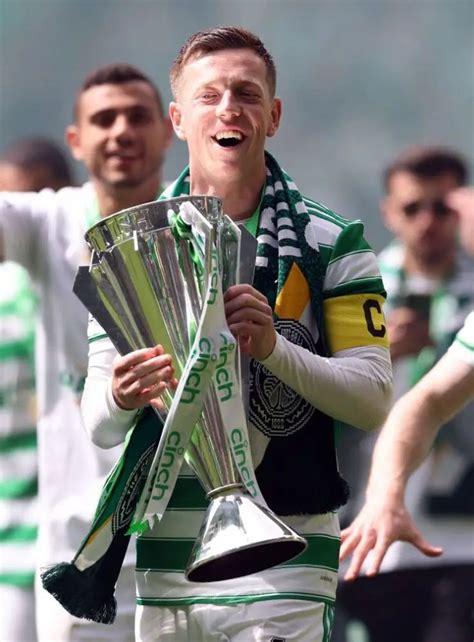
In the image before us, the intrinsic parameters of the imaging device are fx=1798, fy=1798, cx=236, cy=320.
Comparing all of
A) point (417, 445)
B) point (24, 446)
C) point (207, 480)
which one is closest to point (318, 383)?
point (207, 480)

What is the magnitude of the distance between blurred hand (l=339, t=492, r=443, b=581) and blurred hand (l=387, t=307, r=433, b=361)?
1658mm

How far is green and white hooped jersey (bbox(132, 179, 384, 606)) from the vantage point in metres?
3.46

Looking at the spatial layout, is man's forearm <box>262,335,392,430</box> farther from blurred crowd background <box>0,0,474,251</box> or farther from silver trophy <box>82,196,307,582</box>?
blurred crowd background <box>0,0,474,251</box>

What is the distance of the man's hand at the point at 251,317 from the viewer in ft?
10.8

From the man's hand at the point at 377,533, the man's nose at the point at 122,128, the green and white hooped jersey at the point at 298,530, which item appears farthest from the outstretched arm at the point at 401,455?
the man's nose at the point at 122,128

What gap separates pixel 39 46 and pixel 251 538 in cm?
499

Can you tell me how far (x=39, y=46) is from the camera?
788 centimetres

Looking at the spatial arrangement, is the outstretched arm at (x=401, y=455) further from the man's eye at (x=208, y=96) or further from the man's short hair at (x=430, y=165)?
the man's short hair at (x=430, y=165)

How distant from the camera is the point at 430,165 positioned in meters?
6.64

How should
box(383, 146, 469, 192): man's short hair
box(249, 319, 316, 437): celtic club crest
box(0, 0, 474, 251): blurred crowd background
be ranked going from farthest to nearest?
box(0, 0, 474, 251): blurred crowd background → box(383, 146, 469, 192): man's short hair → box(249, 319, 316, 437): celtic club crest

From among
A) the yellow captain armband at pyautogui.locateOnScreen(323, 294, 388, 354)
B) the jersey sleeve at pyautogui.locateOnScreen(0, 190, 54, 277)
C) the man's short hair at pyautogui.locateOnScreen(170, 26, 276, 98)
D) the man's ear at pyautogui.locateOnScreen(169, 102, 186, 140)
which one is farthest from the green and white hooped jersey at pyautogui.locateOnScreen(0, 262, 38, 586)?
the yellow captain armband at pyautogui.locateOnScreen(323, 294, 388, 354)

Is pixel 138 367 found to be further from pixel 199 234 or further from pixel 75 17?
pixel 75 17

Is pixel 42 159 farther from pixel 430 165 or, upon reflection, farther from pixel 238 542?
pixel 238 542

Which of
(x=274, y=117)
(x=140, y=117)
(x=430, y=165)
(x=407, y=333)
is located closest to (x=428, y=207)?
(x=430, y=165)
